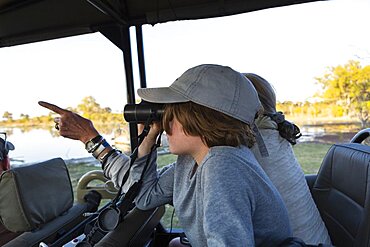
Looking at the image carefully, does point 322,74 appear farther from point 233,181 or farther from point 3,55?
point 3,55

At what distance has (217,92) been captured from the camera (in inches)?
31.7

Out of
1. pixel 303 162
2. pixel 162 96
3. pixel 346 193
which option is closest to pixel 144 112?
pixel 162 96

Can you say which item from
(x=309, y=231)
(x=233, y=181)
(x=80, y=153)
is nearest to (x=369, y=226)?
(x=309, y=231)

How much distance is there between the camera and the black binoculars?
3.11 ft

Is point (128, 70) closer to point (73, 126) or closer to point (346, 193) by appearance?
point (73, 126)

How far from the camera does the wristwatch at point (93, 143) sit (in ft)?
3.65

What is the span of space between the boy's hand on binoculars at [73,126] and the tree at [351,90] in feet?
6.49

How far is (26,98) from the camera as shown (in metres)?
2.29

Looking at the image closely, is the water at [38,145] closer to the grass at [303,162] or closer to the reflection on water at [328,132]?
the grass at [303,162]

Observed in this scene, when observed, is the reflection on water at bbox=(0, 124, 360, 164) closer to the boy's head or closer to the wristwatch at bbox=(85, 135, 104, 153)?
the wristwatch at bbox=(85, 135, 104, 153)

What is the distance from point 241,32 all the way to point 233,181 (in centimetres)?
186

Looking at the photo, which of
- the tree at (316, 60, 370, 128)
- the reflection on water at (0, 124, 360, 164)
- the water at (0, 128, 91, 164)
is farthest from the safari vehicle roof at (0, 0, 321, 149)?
the tree at (316, 60, 370, 128)

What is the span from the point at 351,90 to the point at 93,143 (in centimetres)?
208

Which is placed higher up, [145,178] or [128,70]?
[128,70]
